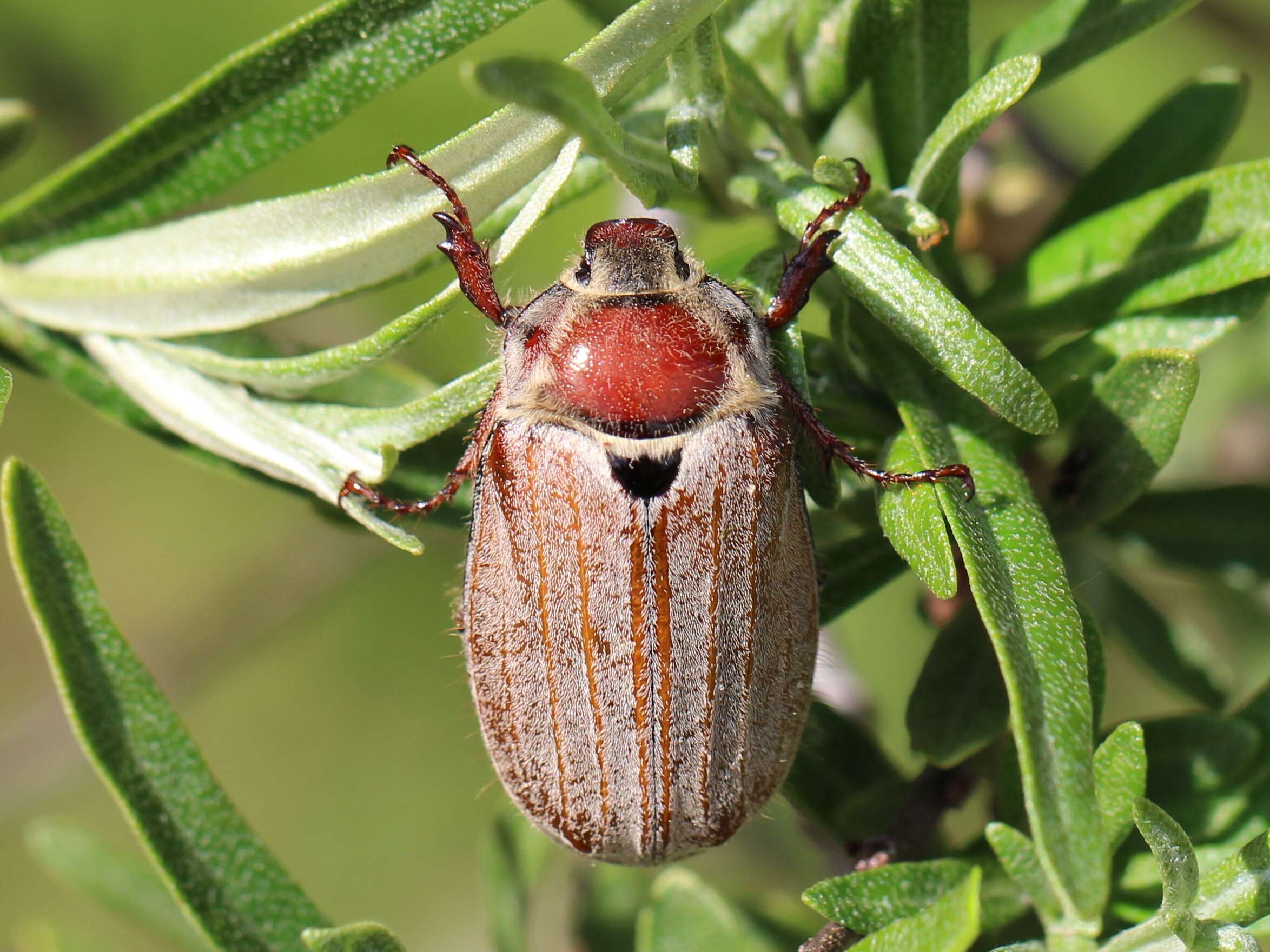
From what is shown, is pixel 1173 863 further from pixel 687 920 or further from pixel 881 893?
pixel 687 920

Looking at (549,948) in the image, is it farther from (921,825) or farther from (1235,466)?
(921,825)

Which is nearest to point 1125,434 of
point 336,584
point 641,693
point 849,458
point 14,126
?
point 849,458

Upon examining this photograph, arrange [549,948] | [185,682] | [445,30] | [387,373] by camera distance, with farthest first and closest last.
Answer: [549,948] < [185,682] < [387,373] < [445,30]

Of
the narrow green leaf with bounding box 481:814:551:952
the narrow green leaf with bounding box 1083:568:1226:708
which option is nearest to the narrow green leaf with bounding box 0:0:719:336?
the narrow green leaf with bounding box 481:814:551:952

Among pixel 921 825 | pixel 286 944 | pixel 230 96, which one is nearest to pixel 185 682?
pixel 286 944

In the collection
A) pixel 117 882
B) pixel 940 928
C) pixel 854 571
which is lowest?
pixel 940 928

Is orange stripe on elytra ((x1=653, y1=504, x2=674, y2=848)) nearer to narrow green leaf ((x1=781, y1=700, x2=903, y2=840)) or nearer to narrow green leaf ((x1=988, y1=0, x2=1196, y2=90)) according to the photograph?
narrow green leaf ((x1=781, y1=700, x2=903, y2=840))
